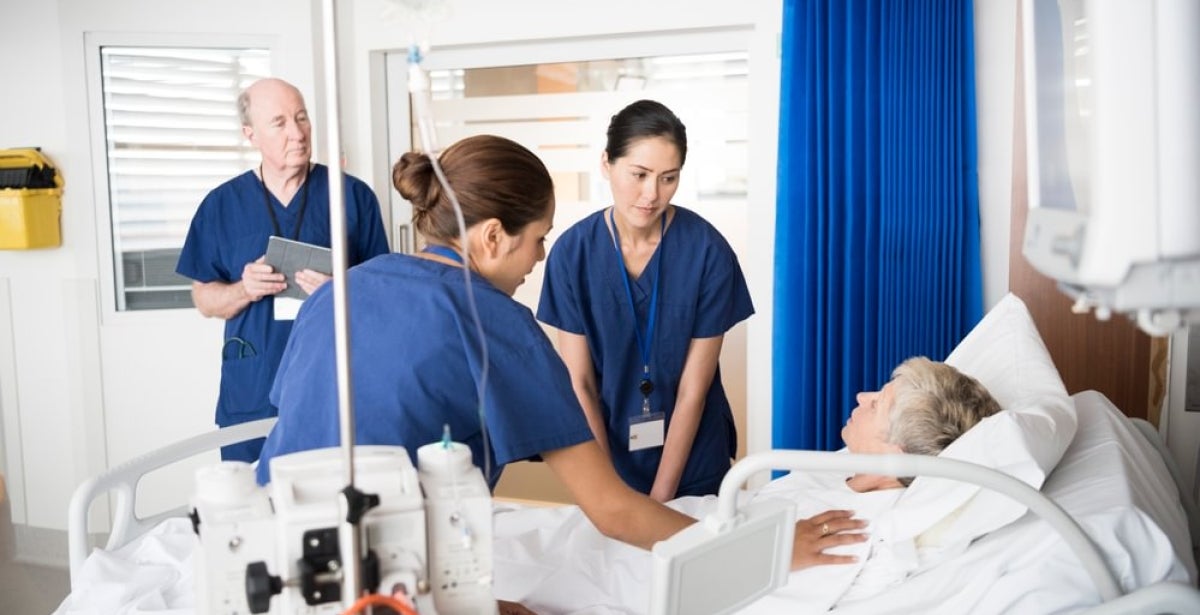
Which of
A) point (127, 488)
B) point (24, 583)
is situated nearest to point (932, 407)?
Answer: point (127, 488)

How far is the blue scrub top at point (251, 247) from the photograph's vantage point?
2.58 metres

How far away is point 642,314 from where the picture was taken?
243 cm

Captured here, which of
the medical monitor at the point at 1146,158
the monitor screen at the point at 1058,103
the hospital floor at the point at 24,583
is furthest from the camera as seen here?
the hospital floor at the point at 24,583

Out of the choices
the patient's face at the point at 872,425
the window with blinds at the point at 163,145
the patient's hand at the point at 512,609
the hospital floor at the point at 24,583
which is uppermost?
the window with blinds at the point at 163,145

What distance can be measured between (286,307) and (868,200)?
64.1 inches

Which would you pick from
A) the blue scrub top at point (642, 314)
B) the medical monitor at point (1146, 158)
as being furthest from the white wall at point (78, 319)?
the medical monitor at point (1146, 158)

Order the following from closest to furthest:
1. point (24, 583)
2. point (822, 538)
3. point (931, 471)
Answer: point (931, 471), point (822, 538), point (24, 583)

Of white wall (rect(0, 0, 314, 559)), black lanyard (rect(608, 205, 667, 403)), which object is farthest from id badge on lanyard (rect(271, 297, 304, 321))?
white wall (rect(0, 0, 314, 559))

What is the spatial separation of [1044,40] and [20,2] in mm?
3761

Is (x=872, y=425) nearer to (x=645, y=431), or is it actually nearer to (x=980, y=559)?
(x=980, y=559)

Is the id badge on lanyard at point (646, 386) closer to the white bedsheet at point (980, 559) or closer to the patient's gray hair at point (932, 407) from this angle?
the white bedsheet at point (980, 559)

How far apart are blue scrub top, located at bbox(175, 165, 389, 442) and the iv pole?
1.78 m

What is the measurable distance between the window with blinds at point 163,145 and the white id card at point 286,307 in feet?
4.66

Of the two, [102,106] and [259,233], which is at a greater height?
[102,106]
